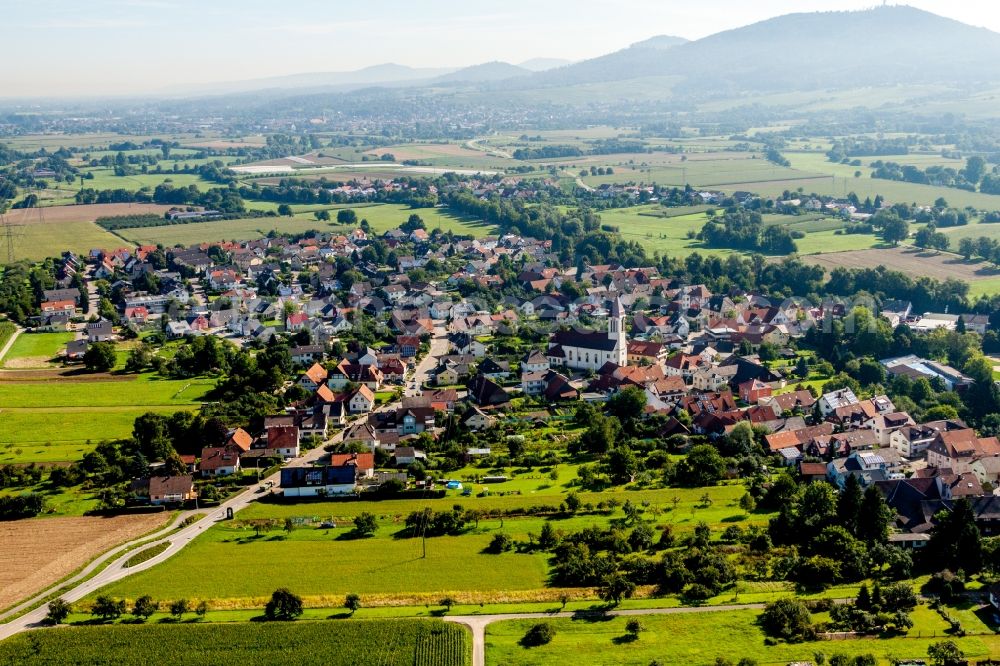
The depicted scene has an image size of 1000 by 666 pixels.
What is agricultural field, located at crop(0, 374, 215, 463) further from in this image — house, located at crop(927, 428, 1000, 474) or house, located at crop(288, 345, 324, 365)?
house, located at crop(927, 428, 1000, 474)

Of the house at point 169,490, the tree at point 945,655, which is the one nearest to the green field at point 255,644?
the house at point 169,490

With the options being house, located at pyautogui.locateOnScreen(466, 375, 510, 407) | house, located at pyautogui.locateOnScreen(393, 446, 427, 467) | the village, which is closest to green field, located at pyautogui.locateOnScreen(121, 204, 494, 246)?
the village

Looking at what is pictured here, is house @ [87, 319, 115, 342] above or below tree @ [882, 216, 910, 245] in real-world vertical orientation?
below

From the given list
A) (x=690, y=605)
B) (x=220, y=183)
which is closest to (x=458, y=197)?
(x=220, y=183)

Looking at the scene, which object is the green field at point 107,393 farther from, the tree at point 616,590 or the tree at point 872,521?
the tree at point 872,521

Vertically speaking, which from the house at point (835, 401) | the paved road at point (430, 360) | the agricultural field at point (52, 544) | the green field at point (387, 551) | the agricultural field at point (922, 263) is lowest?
the green field at point (387, 551)

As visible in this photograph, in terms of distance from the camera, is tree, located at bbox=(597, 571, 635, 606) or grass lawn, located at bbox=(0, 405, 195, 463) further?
grass lawn, located at bbox=(0, 405, 195, 463)
